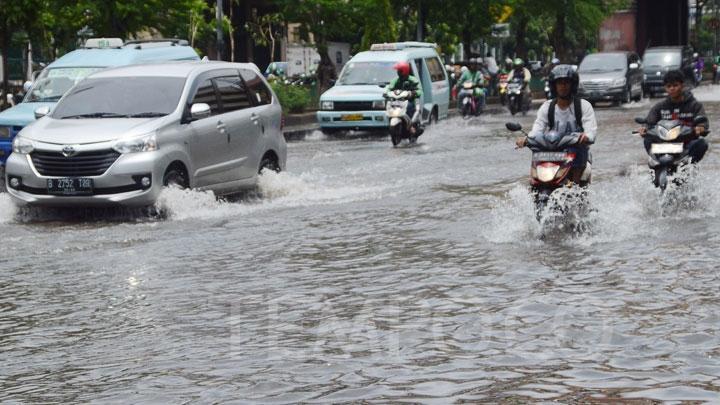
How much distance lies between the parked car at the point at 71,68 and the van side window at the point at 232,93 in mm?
5035

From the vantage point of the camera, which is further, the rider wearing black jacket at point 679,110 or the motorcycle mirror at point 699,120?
the rider wearing black jacket at point 679,110

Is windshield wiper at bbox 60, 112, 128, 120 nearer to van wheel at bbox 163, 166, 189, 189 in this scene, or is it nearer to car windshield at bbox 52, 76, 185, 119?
car windshield at bbox 52, 76, 185, 119

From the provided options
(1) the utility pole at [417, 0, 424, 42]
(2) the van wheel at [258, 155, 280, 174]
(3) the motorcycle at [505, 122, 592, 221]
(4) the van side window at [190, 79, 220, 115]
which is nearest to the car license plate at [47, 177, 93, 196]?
(4) the van side window at [190, 79, 220, 115]

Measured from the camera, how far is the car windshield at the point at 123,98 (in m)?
15.9

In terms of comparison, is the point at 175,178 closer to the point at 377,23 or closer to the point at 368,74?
the point at 368,74

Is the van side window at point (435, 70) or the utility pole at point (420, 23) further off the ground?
the utility pole at point (420, 23)

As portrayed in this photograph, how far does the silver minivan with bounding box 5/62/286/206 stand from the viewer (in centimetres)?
1490

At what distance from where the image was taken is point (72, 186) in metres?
14.9

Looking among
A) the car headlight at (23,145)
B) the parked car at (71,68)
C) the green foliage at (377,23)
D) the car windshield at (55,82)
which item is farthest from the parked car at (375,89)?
the car headlight at (23,145)

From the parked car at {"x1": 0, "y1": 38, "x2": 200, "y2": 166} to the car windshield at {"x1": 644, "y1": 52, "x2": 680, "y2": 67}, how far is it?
30.6 metres

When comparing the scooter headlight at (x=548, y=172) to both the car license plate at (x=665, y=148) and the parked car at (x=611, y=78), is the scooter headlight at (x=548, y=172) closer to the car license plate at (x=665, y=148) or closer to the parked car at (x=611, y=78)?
the car license plate at (x=665, y=148)

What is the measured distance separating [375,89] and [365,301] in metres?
20.9

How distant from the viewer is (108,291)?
10438 millimetres

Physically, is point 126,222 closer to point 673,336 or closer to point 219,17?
point 673,336
